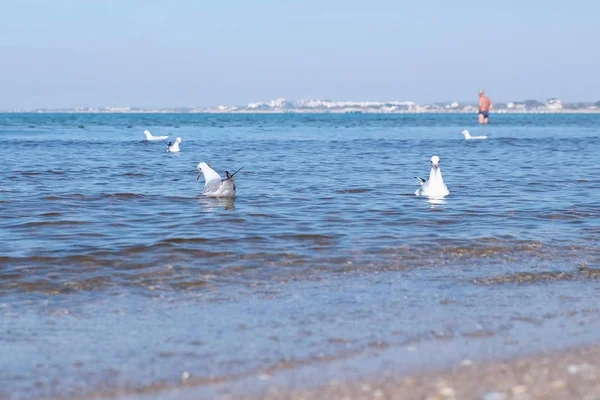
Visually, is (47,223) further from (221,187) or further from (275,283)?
(275,283)

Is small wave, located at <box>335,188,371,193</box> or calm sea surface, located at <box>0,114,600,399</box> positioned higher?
calm sea surface, located at <box>0,114,600,399</box>

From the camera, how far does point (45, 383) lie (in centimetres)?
450

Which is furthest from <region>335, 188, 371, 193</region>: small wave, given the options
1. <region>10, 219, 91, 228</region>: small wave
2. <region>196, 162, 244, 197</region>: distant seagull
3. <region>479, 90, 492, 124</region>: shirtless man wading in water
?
<region>479, 90, 492, 124</region>: shirtless man wading in water

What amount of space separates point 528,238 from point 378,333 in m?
4.56

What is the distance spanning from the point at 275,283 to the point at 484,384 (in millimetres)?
3133

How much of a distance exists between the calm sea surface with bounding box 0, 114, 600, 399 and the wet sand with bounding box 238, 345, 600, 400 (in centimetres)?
19

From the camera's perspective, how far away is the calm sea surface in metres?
4.81

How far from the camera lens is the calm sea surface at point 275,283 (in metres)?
4.81

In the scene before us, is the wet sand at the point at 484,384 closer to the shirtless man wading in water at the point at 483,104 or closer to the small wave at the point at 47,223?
the small wave at the point at 47,223

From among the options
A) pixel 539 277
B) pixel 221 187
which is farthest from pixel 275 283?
pixel 221 187

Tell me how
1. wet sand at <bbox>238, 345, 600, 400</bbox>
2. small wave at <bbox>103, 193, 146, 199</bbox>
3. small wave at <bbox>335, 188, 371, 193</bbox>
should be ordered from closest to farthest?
wet sand at <bbox>238, 345, 600, 400</bbox> < small wave at <bbox>103, 193, 146, 199</bbox> < small wave at <bbox>335, 188, 371, 193</bbox>

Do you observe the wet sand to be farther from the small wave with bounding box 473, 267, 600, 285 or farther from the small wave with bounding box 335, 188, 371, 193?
the small wave with bounding box 335, 188, 371, 193

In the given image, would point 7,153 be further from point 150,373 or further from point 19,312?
point 150,373

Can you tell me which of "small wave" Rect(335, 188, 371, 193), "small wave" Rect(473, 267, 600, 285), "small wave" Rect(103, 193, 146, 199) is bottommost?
"small wave" Rect(335, 188, 371, 193)
